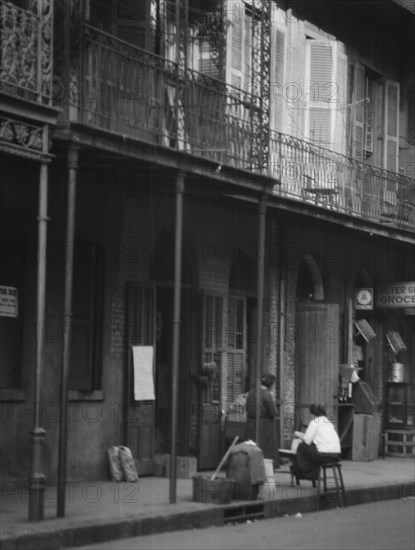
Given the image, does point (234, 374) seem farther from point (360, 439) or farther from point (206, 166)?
point (206, 166)

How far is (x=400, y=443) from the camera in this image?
25828 mm

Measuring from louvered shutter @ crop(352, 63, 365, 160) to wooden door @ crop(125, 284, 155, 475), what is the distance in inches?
298

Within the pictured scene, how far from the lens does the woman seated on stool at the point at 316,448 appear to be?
57.6 ft

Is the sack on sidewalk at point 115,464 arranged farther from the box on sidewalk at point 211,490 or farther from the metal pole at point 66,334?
the metal pole at point 66,334

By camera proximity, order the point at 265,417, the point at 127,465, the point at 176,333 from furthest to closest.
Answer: the point at 265,417 < the point at 127,465 < the point at 176,333

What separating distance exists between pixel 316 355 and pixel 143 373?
5.83 metres

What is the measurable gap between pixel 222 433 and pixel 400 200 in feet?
24.1

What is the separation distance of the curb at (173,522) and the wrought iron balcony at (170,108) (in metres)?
4.19

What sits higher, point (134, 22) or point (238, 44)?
point (238, 44)

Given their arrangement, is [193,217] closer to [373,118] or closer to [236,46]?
[236,46]

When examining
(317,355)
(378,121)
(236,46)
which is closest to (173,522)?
(236,46)

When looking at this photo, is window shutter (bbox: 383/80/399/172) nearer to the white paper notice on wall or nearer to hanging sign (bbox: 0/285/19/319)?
the white paper notice on wall

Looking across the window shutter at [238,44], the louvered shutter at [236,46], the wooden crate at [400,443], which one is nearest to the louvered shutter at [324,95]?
the window shutter at [238,44]

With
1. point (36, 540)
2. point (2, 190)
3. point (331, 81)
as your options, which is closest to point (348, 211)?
point (331, 81)
